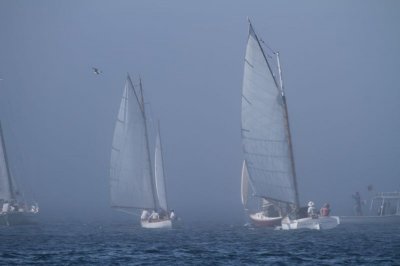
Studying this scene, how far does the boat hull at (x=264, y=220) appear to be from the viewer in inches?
4247

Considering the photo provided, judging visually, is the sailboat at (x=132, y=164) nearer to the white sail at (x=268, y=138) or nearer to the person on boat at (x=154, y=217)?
the person on boat at (x=154, y=217)

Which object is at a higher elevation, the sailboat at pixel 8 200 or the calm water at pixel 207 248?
the sailboat at pixel 8 200

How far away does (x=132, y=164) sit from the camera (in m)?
121

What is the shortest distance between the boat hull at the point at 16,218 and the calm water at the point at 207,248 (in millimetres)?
24461

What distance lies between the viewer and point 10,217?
13250 cm

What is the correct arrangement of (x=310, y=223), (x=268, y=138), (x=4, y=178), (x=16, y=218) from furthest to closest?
1. (x=4, y=178)
2. (x=16, y=218)
3. (x=268, y=138)
4. (x=310, y=223)

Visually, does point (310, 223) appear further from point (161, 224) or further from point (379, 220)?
point (379, 220)

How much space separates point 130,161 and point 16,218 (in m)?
23.6

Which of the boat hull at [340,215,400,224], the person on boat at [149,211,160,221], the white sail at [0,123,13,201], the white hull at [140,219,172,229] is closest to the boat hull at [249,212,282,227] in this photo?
the white hull at [140,219,172,229]

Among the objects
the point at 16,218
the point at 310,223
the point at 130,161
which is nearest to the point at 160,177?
the point at 130,161

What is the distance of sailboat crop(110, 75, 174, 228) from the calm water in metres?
13.9

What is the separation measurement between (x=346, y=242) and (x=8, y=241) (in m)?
34.6

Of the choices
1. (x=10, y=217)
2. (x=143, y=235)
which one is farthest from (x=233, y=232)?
(x=10, y=217)

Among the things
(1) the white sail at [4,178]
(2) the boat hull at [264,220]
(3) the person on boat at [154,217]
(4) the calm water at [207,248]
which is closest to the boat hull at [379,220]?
(4) the calm water at [207,248]
